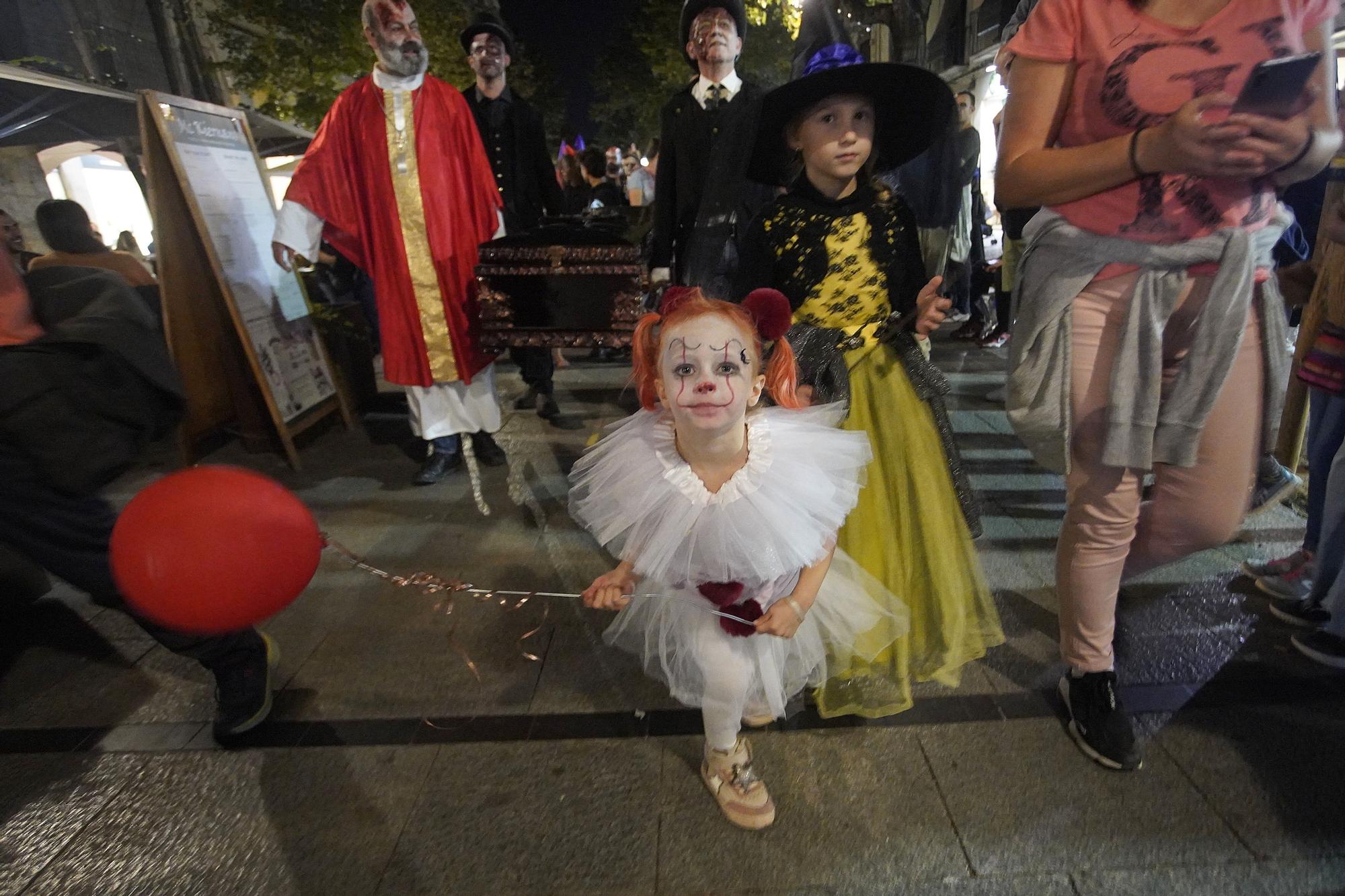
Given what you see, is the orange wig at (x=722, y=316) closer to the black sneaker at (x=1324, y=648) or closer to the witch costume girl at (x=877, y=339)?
the witch costume girl at (x=877, y=339)

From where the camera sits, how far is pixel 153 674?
2357 millimetres

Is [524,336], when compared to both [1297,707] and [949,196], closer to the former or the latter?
[949,196]

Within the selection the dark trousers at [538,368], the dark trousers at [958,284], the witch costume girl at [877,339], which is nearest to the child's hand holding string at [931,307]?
the witch costume girl at [877,339]

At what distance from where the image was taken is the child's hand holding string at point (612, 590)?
4.83 ft

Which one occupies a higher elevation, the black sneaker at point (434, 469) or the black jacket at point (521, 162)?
the black jacket at point (521, 162)

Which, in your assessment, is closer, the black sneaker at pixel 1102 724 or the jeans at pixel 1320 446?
the black sneaker at pixel 1102 724

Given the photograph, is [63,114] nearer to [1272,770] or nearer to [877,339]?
[877,339]

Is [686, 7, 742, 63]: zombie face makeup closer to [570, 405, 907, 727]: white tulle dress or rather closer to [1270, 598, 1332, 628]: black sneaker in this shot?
[570, 405, 907, 727]: white tulle dress

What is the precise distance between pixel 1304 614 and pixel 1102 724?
1152 mm

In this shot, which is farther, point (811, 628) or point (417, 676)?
point (417, 676)

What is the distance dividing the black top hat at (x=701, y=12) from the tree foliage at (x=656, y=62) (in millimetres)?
68

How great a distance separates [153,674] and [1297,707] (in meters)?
3.66

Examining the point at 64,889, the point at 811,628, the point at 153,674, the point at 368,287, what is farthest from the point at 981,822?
the point at 368,287

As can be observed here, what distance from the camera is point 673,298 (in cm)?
145
